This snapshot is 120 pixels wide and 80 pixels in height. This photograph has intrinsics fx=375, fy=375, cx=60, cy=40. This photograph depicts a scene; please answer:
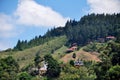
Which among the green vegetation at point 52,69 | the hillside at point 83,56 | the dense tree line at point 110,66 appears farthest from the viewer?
the hillside at point 83,56

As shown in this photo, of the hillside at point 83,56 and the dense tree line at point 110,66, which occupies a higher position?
the hillside at point 83,56

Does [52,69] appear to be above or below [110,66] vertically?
above

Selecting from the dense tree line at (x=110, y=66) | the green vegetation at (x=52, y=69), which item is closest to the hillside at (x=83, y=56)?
the green vegetation at (x=52, y=69)

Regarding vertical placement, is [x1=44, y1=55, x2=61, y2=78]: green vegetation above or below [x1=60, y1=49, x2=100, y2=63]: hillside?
below

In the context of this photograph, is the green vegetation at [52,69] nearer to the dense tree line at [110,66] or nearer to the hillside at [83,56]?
the hillside at [83,56]

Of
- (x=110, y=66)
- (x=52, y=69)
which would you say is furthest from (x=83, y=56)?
(x=110, y=66)

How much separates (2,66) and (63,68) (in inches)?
895

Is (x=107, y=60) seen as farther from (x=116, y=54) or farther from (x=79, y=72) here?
(x=79, y=72)

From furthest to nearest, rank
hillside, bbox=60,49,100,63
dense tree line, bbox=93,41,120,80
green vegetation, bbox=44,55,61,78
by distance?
hillside, bbox=60,49,100,63 < green vegetation, bbox=44,55,61,78 < dense tree line, bbox=93,41,120,80

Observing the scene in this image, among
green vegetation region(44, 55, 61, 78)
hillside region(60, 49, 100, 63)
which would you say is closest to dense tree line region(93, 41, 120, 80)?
green vegetation region(44, 55, 61, 78)

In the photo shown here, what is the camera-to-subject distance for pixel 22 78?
429 ft

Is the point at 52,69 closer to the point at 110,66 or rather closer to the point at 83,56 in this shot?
the point at 83,56

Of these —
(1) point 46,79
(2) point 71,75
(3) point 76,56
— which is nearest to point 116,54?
(2) point 71,75

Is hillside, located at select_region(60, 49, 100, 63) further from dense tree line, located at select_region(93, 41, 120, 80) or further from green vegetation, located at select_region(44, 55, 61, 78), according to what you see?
dense tree line, located at select_region(93, 41, 120, 80)
